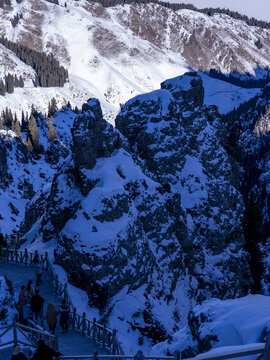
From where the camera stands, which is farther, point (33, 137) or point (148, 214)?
point (33, 137)

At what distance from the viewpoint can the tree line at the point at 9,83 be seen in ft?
445

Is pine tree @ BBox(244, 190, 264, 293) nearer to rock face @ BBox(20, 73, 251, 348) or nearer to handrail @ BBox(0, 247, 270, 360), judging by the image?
rock face @ BBox(20, 73, 251, 348)

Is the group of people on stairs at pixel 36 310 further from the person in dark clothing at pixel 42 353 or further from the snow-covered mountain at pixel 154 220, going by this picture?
the person in dark clothing at pixel 42 353

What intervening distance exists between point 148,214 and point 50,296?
1557 centimetres

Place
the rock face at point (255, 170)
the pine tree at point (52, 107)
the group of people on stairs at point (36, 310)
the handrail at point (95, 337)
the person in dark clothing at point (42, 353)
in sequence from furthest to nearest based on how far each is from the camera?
the pine tree at point (52, 107)
the rock face at point (255, 170)
the group of people on stairs at point (36, 310)
the person in dark clothing at point (42, 353)
the handrail at point (95, 337)

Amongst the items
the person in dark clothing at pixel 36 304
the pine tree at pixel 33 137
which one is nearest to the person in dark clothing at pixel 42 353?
the person in dark clothing at pixel 36 304

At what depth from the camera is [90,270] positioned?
103 feet

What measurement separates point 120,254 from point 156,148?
52.9 feet

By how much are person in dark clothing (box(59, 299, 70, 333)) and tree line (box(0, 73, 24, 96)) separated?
128 m

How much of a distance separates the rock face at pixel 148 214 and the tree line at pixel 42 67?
115358 millimetres

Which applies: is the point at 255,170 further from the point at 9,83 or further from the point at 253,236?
the point at 253,236

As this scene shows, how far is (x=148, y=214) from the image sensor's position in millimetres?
38688

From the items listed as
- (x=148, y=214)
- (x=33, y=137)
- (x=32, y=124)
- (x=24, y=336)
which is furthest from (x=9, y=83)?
(x=24, y=336)

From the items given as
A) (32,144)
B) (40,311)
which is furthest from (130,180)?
(32,144)
